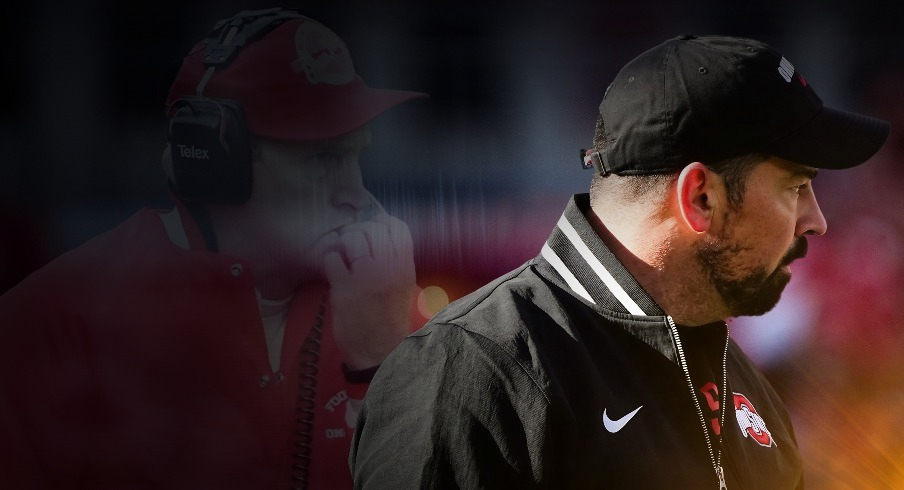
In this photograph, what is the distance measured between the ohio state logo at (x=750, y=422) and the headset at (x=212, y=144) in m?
1.17

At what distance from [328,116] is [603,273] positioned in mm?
875

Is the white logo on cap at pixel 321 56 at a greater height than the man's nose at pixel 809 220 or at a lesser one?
greater

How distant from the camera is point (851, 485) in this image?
2.31 m

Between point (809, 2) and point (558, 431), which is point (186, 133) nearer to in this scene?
point (558, 431)

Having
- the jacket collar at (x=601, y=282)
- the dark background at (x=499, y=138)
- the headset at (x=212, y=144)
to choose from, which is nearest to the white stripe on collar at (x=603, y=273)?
the jacket collar at (x=601, y=282)

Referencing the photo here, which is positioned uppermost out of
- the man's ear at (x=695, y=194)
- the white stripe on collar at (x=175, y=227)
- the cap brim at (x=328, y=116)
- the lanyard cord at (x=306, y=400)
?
the cap brim at (x=328, y=116)

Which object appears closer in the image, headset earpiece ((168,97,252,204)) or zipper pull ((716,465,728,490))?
zipper pull ((716,465,728,490))

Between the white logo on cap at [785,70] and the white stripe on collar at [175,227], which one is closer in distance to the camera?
the white logo on cap at [785,70]

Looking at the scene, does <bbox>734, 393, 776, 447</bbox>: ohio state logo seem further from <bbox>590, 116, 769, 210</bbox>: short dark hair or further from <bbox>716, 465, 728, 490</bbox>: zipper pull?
<bbox>590, 116, 769, 210</bbox>: short dark hair

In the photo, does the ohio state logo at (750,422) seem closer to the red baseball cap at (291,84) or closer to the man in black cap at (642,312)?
the man in black cap at (642,312)

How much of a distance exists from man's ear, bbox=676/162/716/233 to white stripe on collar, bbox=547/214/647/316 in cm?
17

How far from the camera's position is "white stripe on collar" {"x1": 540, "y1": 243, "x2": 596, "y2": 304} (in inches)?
55.2

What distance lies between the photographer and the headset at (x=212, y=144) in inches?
75.4

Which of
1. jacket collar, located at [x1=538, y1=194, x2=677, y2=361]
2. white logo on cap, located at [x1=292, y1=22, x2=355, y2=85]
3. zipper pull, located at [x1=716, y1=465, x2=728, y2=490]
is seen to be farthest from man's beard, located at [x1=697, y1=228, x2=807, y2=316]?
white logo on cap, located at [x1=292, y1=22, x2=355, y2=85]
